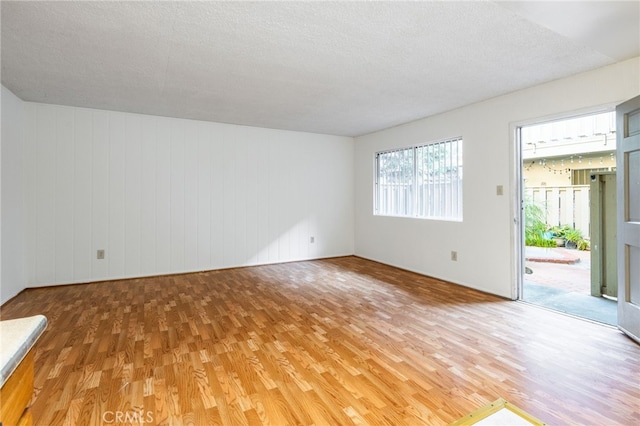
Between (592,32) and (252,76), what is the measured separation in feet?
9.08

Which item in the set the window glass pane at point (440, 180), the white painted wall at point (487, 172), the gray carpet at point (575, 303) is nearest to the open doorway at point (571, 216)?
the gray carpet at point (575, 303)

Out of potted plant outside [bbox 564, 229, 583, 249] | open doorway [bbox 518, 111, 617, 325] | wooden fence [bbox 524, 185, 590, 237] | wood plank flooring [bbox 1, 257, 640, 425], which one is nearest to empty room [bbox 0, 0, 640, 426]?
wood plank flooring [bbox 1, 257, 640, 425]

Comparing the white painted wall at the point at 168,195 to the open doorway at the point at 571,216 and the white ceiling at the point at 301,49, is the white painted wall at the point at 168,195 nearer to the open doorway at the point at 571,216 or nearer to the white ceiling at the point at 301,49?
the white ceiling at the point at 301,49

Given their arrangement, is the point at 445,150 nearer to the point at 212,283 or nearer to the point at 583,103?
the point at 583,103

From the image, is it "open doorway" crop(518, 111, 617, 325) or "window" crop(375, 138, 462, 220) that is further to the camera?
"window" crop(375, 138, 462, 220)

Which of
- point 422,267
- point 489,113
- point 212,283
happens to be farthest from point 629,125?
point 212,283

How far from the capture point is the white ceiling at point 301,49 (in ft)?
6.67

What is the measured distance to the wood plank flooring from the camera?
5.54ft

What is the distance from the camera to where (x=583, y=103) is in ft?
9.80

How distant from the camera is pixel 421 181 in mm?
A: 4938

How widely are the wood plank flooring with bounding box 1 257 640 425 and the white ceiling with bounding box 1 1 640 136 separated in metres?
2.33

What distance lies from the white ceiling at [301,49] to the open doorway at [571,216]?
3.19 feet

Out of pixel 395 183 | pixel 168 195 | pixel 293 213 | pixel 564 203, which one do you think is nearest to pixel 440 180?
pixel 395 183

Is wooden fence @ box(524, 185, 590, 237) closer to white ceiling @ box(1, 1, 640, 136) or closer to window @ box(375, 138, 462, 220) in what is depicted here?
window @ box(375, 138, 462, 220)
